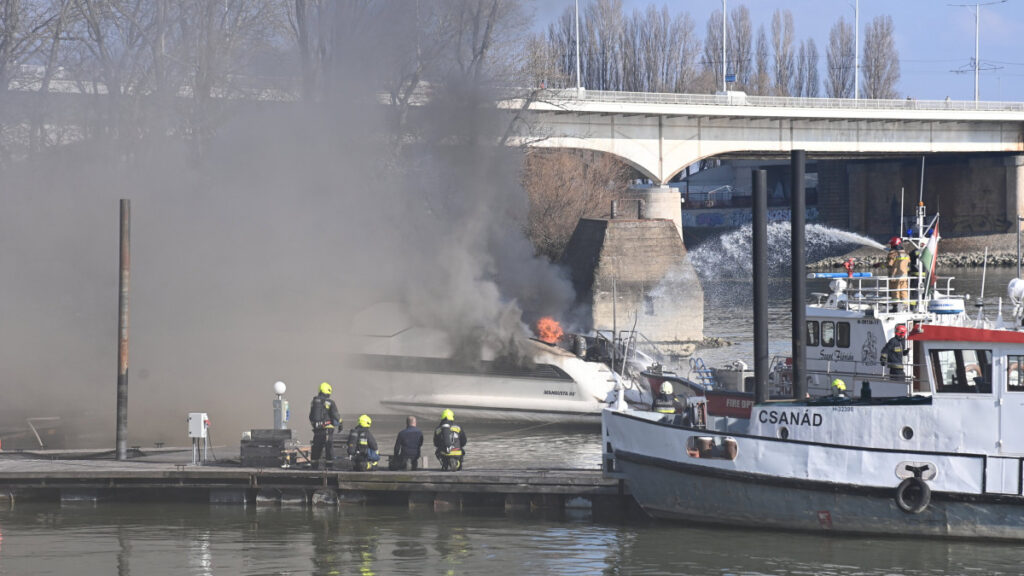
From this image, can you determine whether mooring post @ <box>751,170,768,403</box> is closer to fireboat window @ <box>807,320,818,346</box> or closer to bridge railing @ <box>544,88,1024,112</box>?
fireboat window @ <box>807,320,818,346</box>

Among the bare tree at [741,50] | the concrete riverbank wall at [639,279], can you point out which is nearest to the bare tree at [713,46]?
the bare tree at [741,50]

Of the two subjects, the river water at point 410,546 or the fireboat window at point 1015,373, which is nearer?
the river water at point 410,546

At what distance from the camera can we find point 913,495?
66.0ft

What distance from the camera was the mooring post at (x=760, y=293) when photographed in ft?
73.7

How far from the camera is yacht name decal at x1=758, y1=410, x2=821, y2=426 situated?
20.8 m

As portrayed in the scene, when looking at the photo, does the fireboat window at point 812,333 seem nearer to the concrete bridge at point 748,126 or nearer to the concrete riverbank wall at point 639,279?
the concrete riverbank wall at point 639,279

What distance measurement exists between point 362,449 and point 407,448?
0.87 m

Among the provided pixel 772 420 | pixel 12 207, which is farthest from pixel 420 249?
pixel 772 420

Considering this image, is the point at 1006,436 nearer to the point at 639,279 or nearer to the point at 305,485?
the point at 305,485

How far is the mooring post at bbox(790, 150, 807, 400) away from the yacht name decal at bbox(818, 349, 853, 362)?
168 inches

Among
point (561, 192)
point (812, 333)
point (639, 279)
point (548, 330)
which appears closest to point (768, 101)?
point (561, 192)

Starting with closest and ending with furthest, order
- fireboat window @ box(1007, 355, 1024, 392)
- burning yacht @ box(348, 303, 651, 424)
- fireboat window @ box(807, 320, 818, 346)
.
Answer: fireboat window @ box(1007, 355, 1024, 392) < fireboat window @ box(807, 320, 818, 346) < burning yacht @ box(348, 303, 651, 424)

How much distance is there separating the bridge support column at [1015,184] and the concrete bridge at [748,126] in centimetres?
355

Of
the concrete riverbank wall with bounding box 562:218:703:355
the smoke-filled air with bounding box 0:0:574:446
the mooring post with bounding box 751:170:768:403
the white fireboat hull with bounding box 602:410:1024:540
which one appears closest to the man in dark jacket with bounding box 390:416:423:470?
the white fireboat hull with bounding box 602:410:1024:540
